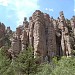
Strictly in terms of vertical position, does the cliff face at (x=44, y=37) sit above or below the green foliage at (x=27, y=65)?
above

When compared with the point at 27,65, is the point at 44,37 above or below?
above

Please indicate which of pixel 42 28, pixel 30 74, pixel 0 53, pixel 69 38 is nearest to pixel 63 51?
pixel 69 38

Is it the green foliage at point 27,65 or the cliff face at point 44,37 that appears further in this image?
the cliff face at point 44,37

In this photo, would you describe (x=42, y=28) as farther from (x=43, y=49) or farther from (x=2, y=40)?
(x=2, y=40)

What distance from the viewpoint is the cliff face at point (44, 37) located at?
185 ft

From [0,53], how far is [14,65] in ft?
14.4

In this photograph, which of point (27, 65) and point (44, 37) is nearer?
point (27, 65)

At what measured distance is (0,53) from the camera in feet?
135

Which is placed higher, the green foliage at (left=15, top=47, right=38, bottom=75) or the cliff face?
the cliff face

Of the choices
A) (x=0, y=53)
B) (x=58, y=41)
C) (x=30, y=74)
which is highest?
(x=58, y=41)

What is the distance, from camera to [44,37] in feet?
193

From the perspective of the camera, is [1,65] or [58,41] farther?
[58,41]

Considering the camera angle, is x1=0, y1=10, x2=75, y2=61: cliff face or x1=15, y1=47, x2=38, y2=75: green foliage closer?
x1=15, y1=47, x2=38, y2=75: green foliage

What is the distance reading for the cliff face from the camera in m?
56.5
